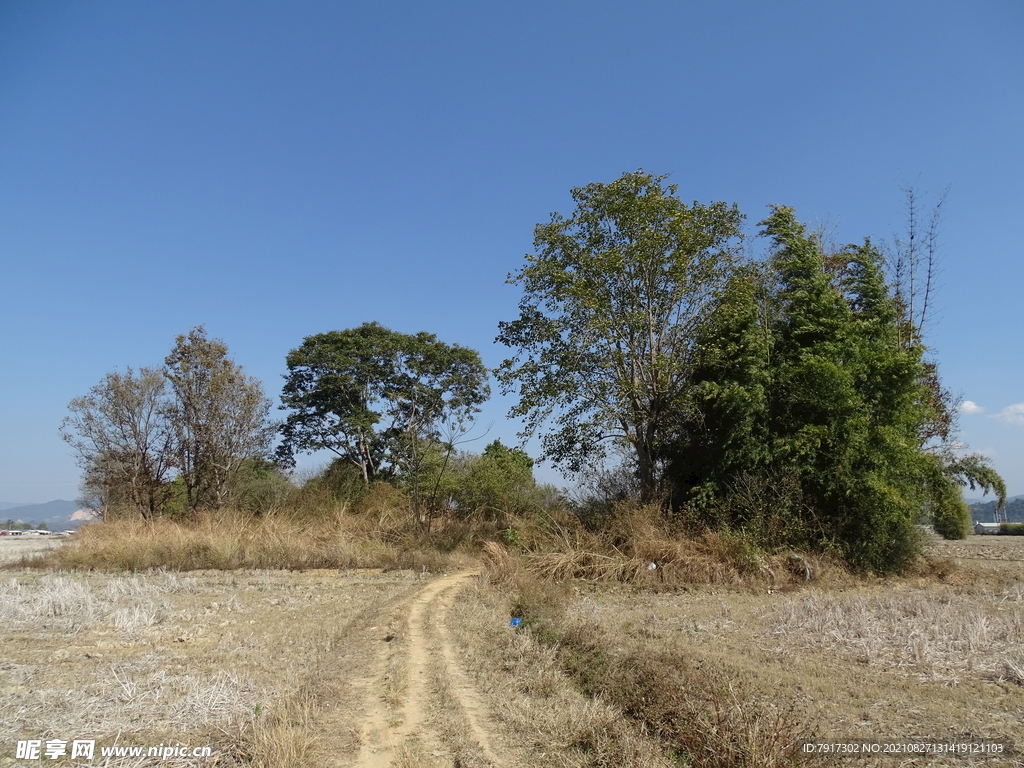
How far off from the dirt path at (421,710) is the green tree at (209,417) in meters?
20.9

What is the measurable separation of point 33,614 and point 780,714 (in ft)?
35.0

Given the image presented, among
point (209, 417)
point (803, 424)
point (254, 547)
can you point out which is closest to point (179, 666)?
point (254, 547)

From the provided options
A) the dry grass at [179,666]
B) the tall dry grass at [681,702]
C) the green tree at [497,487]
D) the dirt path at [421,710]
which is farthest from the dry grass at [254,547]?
the tall dry grass at [681,702]

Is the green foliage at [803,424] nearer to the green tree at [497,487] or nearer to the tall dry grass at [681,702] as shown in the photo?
the green tree at [497,487]

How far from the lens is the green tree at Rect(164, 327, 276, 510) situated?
26391mm

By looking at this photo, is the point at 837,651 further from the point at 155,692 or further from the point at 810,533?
the point at 810,533

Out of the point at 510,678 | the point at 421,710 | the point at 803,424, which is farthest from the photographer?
the point at 803,424

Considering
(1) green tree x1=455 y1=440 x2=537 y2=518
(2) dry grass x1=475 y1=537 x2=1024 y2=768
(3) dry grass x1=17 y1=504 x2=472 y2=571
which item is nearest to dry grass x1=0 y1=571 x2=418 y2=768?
(2) dry grass x1=475 y1=537 x2=1024 y2=768

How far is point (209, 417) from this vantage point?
26.6m

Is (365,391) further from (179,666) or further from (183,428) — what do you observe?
(179,666)

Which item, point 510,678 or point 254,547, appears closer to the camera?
point 510,678

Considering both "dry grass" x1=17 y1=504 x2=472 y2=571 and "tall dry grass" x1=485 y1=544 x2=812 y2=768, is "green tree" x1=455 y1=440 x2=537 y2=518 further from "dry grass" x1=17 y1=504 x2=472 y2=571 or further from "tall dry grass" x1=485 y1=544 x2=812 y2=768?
"tall dry grass" x1=485 y1=544 x2=812 y2=768

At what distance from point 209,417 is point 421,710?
956 inches

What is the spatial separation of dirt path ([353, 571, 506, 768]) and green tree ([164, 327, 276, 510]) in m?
20.9
